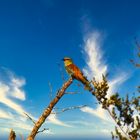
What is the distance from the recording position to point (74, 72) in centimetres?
1541

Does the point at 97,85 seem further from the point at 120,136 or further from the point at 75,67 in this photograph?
the point at 75,67

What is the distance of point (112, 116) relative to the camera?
519 inches

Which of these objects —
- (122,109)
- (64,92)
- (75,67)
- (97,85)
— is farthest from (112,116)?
(75,67)

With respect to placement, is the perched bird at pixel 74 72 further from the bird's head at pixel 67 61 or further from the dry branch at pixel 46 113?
the dry branch at pixel 46 113

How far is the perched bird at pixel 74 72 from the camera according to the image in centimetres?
1337

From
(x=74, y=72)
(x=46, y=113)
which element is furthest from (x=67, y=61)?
(x=46, y=113)

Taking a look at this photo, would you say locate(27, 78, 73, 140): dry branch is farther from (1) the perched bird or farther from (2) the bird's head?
(2) the bird's head

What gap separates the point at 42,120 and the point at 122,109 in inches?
165

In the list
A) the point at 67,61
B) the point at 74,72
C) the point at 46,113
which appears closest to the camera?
the point at 46,113

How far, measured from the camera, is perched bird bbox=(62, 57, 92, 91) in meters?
13.4

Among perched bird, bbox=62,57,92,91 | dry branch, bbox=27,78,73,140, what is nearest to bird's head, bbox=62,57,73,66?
perched bird, bbox=62,57,92,91

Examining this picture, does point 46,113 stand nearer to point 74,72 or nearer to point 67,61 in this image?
point 74,72

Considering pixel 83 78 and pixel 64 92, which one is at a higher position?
pixel 83 78

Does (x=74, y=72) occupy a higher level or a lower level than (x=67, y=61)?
lower
